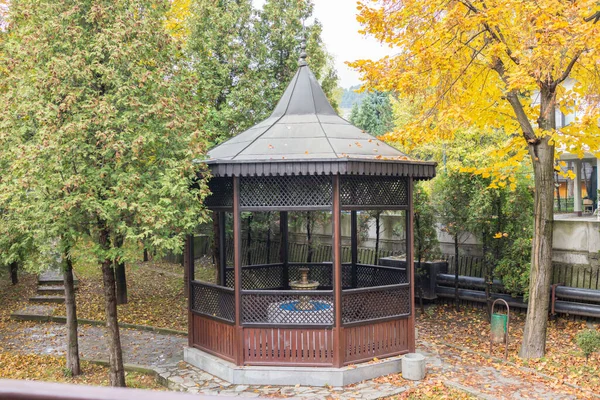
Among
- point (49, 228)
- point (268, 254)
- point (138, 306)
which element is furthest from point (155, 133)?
point (268, 254)

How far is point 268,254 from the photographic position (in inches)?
739

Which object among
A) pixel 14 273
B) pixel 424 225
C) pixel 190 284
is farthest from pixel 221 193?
pixel 14 273

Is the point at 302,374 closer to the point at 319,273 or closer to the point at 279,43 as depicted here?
the point at 319,273

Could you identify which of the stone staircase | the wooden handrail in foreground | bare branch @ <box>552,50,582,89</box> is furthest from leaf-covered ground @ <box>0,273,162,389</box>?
the wooden handrail in foreground

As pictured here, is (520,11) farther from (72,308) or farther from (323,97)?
(72,308)

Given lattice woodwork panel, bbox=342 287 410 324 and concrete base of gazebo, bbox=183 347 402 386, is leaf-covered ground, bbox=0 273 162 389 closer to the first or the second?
concrete base of gazebo, bbox=183 347 402 386

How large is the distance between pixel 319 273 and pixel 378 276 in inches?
62.0

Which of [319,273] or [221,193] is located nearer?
[221,193]

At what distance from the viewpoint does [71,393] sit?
2.72 feet

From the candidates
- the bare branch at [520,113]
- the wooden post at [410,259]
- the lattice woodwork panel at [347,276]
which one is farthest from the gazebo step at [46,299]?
the bare branch at [520,113]

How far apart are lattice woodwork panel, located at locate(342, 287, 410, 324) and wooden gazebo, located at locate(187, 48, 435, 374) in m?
0.02

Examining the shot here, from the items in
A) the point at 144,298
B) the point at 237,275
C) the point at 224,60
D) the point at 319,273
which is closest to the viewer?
the point at 237,275

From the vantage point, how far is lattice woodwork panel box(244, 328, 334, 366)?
9.25 m

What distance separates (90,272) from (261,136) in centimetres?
1287
